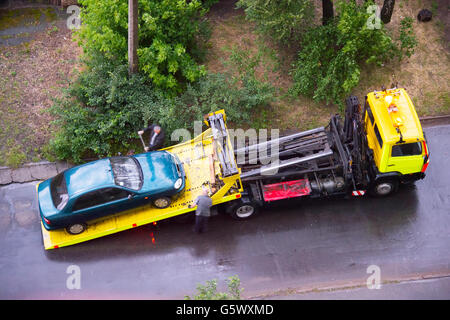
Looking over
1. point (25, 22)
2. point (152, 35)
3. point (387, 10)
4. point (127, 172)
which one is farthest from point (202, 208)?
point (25, 22)

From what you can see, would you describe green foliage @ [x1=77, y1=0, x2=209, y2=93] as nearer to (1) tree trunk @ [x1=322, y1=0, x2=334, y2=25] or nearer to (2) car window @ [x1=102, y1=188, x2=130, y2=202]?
(2) car window @ [x1=102, y1=188, x2=130, y2=202]

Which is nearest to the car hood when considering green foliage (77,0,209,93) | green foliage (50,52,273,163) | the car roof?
the car roof

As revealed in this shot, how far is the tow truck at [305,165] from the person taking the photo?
971 cm

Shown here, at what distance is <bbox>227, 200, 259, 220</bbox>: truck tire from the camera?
10.0 metres

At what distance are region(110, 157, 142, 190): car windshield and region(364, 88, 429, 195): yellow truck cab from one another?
5.76 meters

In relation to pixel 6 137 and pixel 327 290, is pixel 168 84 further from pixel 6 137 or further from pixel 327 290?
pixel 327 290

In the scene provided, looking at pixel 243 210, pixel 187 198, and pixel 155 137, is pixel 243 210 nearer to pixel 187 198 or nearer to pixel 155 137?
pixel 187 198

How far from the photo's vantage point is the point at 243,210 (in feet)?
33.7

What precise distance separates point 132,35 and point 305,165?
18.7 ft

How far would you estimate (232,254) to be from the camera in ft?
33.0

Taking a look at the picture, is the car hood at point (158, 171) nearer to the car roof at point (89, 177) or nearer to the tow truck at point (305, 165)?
the tow truck at point (305, 165)
